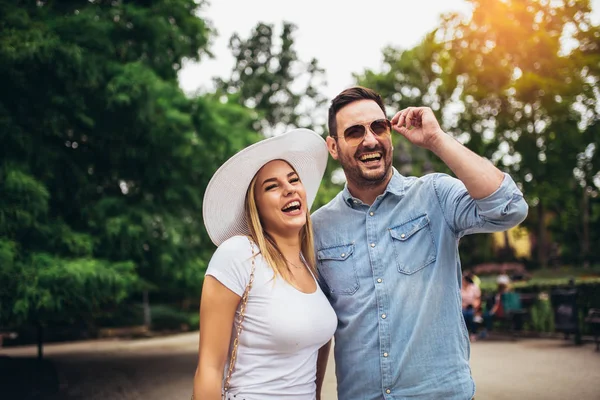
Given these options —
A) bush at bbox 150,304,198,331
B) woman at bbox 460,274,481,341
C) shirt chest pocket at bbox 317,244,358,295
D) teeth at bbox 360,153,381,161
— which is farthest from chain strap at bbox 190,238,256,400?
bush at bbox 150,304,198,331

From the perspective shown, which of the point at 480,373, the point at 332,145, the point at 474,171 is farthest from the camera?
the point at 480,373

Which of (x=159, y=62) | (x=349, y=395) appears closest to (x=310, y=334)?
(x=349, y=395)

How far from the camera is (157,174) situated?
433 inches

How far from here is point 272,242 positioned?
2.86 metres

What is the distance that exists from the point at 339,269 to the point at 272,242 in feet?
1.14

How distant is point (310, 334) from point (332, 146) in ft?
3.42

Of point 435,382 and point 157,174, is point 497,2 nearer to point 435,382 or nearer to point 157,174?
point 157,174

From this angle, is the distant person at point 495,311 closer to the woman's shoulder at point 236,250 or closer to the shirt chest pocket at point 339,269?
the shirt chest pocket at point 339,269

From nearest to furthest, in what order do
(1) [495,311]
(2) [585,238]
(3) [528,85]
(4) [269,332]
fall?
1. (4) [269,332]
2. (1) [495,311]
3. (3) [528,85]
4. (2) [585,238]

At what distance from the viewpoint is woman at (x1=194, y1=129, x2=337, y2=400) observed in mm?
2473

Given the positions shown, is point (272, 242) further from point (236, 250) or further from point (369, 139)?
point (369, 139)

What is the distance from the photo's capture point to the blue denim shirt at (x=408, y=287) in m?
2.54

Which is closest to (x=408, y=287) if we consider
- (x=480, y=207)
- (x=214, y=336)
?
(x=480, y=207)

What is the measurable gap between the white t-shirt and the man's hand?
2.88ft
